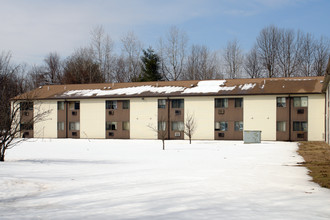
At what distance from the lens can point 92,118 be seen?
4356 centimetres

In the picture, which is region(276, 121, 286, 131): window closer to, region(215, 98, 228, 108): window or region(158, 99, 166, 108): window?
region(215, 98, 228, 108): window

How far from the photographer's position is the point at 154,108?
41.1 m

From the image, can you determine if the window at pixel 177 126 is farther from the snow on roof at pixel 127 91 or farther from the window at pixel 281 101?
the window at pixel 281 101

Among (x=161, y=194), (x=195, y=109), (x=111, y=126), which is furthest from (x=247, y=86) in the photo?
(x=161, y=194)

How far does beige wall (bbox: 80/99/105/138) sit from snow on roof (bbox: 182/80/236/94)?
10186 millimetres

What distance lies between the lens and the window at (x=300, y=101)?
36688 millimetres

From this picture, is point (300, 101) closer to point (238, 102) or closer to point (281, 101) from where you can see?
point (281, 101)

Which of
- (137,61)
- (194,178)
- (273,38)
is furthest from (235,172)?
(137,61)

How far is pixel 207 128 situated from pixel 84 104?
589 inches

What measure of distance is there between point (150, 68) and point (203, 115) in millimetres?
25572

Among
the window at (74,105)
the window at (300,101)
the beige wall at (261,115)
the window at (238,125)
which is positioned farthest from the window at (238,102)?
the window at (74,105)

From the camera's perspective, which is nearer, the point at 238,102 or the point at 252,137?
the point at 252,137

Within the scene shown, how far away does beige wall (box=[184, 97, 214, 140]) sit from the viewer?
3916cm

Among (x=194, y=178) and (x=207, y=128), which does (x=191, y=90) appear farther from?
(x=194, y=178)
